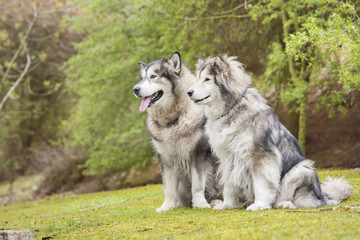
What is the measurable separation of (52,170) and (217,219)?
18301 mm

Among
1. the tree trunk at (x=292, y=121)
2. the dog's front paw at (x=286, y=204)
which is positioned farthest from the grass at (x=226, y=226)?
the tree trunk at (x=292, y=121)

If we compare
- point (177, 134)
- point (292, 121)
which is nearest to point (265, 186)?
point (177, 134)

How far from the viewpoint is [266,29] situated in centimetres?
1717

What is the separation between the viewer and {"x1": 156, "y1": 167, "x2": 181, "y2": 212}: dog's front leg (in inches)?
320

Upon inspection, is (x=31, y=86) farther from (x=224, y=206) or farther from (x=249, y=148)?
(x=249, y=148)

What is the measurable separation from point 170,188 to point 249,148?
1.94 m

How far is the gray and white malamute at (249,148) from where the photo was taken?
6.89 meters

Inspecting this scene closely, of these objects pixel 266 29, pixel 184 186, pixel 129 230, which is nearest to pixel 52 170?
pixel 266 29

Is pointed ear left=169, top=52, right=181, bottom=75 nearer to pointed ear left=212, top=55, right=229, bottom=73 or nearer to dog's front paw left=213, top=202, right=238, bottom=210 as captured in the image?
pointed ear left=212, top=55, right=229, bottom=73

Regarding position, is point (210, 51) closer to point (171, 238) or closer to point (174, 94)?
point (174, 94)

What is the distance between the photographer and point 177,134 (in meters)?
7.90

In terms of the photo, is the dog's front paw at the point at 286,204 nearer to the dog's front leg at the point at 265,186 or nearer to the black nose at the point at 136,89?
the dog's front leg at the point at 265,186

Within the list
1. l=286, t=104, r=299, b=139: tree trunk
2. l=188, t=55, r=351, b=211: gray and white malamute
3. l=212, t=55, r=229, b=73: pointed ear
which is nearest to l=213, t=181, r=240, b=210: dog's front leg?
l=188, t=55, r=351, b=211: gray and white malamute

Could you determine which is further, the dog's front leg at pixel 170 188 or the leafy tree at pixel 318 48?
the leafy tree at pixel 318 48
